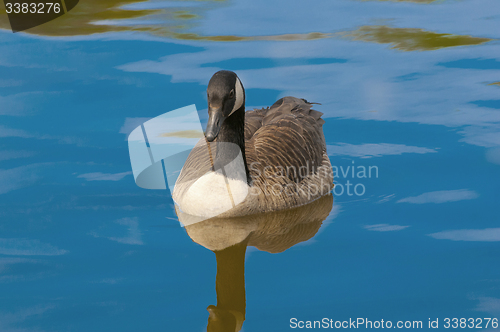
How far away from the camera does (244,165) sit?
7.58 metres

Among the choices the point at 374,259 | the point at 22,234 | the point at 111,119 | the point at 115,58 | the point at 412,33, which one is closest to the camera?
the point at 374,259

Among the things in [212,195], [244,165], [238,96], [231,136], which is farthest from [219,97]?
[212,195]

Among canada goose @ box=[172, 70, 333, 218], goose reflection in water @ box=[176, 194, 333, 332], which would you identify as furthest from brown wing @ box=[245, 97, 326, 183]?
goose reflection in water @ box=[176, 194, 333, 332]

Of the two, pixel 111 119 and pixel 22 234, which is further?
pixel 111 119

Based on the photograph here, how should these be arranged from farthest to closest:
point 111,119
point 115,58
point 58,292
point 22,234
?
point 115,58 → point 111,119 → point 22,234 → point 58,292

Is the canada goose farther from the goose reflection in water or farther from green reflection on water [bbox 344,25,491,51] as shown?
green reflection on water [bbox 344,25,491,51]

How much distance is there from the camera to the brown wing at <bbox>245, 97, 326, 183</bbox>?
8.00 metres

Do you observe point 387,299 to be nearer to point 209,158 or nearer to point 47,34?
point 209,158

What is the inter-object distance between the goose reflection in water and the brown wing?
555 millimetres

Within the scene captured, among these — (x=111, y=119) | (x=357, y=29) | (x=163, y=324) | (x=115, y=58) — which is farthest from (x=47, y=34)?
(x=163, y=324)

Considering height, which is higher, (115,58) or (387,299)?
(115,58)

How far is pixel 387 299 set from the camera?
18.9 ft

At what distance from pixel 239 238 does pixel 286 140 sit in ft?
5.77

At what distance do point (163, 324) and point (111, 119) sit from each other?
514cm
